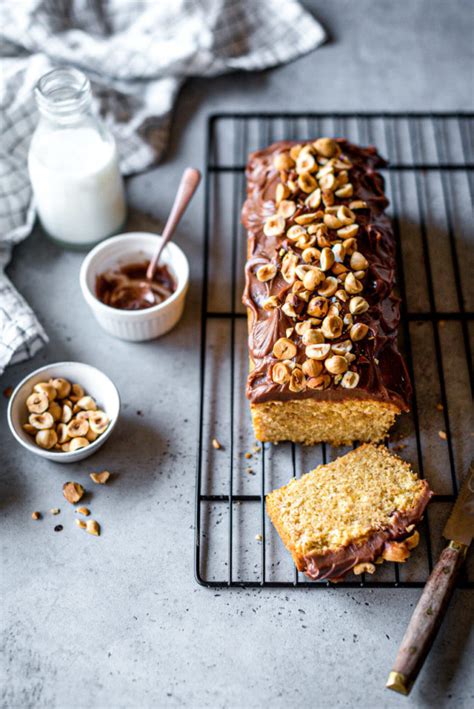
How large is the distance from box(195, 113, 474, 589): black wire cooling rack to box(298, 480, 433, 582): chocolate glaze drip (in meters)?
0.12

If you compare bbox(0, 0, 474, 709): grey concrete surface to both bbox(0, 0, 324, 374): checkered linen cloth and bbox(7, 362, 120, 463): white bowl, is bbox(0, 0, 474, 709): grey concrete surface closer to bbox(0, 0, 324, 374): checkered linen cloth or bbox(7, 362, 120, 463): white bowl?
bbox(7, 362, 120, 463): white bowl

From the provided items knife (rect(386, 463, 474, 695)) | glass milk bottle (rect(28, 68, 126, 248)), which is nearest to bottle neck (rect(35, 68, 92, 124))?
glass milk bottle (rect(28, 68, 126, 248))

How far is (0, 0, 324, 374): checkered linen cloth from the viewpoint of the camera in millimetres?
3703

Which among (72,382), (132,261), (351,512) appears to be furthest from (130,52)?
(351,512)

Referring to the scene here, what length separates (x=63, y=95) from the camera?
3.29 meters

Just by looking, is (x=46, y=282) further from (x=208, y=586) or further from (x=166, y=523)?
(x=208, y=586)

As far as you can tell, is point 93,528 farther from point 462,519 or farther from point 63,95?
point 63,95

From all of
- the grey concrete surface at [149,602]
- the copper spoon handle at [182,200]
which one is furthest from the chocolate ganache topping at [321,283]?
the grey concrete surface at [149,602]

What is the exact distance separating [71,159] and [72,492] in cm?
139

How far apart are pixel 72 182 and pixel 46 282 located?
511 millimetres

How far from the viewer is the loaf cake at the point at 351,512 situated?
273cm

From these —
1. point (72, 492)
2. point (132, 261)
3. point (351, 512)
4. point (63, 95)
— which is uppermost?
point (63, 95)

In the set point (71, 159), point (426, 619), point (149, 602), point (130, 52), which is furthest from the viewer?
point (130, 52)

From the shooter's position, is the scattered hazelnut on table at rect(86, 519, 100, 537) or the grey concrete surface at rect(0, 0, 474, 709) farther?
the scattered hazelnut on table at rect(86, 519, 100, 537)
